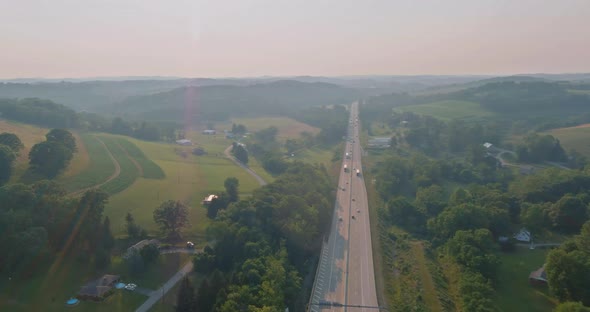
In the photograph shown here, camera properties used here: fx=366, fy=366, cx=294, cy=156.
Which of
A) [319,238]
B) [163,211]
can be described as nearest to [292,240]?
[319,238]

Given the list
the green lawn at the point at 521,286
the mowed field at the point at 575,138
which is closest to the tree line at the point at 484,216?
the green lawn at the point at 521,286

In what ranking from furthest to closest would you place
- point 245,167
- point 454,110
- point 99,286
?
point 454,110
point 245,167
point 99,286

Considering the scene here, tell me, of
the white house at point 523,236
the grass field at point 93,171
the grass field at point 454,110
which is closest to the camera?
the white house at point 523,236

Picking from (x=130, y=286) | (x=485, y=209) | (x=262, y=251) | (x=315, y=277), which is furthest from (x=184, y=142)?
(x=485, y=209)

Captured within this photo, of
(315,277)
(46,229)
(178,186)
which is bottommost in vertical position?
(315,277)

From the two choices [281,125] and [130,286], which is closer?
[130,286]

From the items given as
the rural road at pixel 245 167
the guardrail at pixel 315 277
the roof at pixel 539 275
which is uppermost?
the rural road at pixel 245 167

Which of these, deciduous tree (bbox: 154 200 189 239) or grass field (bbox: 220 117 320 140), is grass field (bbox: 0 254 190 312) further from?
grass field (bbox: 220 117 320 140)

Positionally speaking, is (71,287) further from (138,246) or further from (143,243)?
(143,243)

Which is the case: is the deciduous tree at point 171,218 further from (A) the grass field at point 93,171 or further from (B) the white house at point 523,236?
(B) the white house at point 523,236
